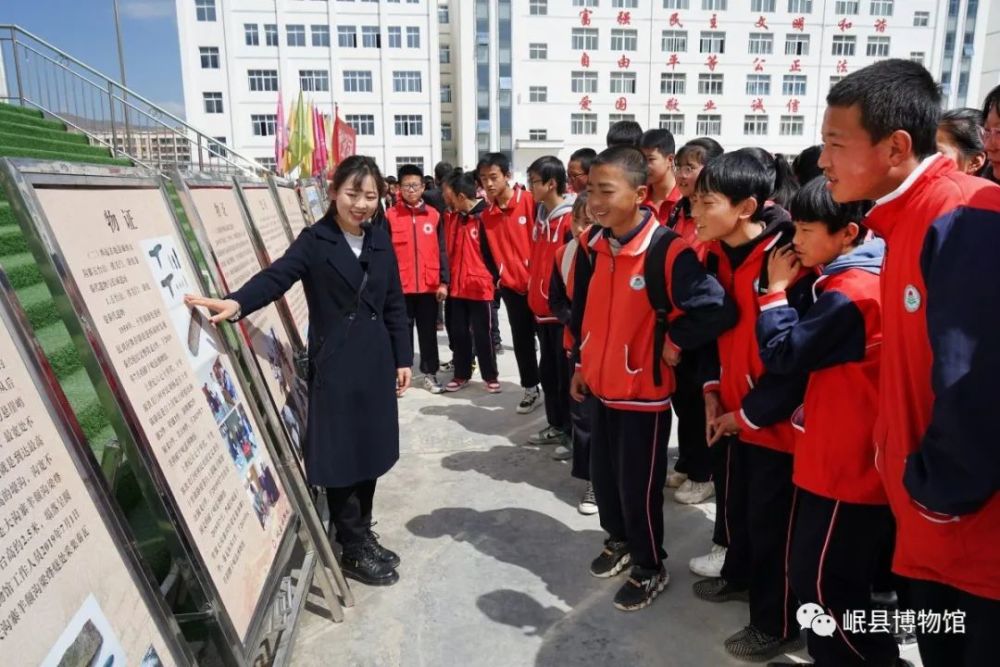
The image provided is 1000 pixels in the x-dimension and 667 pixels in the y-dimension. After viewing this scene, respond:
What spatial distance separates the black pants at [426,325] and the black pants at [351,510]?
2879 mm

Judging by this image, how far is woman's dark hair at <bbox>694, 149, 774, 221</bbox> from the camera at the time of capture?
2.20 m

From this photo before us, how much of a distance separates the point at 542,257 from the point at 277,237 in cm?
167

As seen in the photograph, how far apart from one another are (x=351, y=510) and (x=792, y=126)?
44263mm

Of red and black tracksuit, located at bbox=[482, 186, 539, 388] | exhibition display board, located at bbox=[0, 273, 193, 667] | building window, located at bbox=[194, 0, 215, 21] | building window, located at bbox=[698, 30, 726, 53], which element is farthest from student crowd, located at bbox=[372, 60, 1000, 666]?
building window, located at bbox=[698, 30, 726, 53]

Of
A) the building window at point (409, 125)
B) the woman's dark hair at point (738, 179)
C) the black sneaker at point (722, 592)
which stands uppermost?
the building window at point (409, 125)

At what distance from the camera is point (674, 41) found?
3847cm

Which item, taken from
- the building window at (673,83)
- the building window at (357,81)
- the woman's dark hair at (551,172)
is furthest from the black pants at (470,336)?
the building window at (673,83)

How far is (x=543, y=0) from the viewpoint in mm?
37656

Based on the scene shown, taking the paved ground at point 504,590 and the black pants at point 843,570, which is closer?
the black pants at point 843,570

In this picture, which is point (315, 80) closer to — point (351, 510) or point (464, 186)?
point (464, 186)

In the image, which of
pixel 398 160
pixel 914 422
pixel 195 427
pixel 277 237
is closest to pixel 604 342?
pixel 914 422

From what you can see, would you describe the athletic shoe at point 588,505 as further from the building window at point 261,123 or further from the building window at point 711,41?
the building window at point 711,41

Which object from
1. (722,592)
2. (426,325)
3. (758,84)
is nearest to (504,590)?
(722,592)

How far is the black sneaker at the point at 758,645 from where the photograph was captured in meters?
2.18
